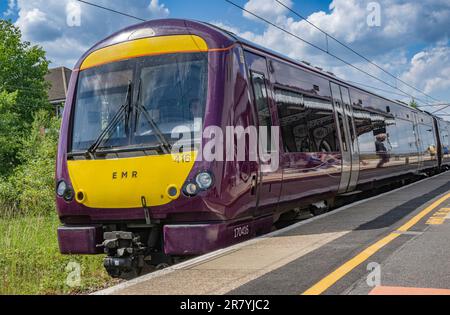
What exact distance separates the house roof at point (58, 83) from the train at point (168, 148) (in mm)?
45948

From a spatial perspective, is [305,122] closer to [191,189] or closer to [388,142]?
[191,189]

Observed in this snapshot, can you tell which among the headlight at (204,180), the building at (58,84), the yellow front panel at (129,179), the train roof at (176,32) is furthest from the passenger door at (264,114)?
the building at (58,84)

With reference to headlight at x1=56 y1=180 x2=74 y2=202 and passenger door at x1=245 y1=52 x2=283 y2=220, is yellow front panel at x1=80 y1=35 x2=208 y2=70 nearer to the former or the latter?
passenger door at x1=245 y1=52 x2=283 y2=220

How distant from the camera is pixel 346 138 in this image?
1041cm

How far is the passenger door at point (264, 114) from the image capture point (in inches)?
267

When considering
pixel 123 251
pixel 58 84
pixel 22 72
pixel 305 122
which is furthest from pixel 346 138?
pixel 58 84

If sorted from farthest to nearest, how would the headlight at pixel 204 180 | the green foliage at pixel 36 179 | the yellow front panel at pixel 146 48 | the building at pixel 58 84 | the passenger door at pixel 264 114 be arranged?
the building at pixel 58 84 → the green foliage at pixel 36 179 → the passenger door at pixel 264 114 → the yellow front panel at pixel 146 48 → the headlight at pixel 204 180

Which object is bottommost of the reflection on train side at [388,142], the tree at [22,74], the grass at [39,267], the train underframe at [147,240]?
the grass at [39,267]

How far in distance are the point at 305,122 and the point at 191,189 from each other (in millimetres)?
3242

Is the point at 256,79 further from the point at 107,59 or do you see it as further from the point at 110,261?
the point at 110,261

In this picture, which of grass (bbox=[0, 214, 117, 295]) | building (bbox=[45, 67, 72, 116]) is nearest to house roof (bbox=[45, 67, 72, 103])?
building (bbox=[45, 67, 72, 116])

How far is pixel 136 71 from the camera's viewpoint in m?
6.47

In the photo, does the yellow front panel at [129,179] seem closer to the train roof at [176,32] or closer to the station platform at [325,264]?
the station platform at [325,264]

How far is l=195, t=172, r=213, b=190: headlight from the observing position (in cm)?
581
